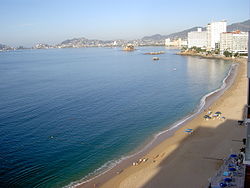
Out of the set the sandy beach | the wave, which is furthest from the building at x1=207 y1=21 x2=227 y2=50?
the sandy beach

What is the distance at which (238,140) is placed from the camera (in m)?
14.4

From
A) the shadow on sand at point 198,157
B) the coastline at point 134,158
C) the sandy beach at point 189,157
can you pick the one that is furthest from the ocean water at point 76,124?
the shadow on sand at point 198,157

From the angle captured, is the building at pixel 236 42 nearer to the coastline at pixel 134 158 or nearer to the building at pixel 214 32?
the building at pixel 214 32

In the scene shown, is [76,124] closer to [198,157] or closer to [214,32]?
[198,157]

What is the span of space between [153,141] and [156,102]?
8993 mm

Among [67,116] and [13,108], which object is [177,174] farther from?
[13,108]

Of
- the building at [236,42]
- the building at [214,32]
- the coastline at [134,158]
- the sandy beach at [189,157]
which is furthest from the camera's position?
the building at [214,32]

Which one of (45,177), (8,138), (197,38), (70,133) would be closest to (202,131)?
(70,133)

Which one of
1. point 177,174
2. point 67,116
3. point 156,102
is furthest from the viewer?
point 156,102

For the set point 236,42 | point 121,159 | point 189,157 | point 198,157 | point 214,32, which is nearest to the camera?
point 198,157

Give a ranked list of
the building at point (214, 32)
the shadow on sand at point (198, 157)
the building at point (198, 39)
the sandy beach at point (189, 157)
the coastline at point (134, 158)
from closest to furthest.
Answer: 1. the shadow on sand at point (198, 157)
2. the sandy beach at point (189, 157)
3. the coastline at point (134, 158)
4. the building at point (214, 32)
5. the building at point (198, 39)

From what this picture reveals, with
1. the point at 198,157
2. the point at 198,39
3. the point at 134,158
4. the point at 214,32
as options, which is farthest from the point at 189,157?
the point at 198,39

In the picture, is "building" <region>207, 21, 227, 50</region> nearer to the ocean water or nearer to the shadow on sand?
the ocean water

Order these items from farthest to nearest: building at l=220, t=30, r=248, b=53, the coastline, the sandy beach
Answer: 1. building at l=220, t=30, r=248, b=53
2. the coastline
3. the sandy beach
